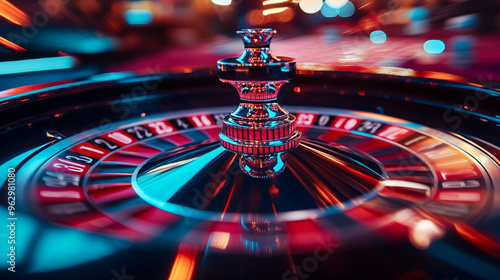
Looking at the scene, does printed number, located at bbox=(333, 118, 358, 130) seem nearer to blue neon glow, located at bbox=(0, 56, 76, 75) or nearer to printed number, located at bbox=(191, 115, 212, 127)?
printed number, located at bbox=(191, 115, 212, 127)

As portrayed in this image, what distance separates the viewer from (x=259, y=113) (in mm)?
1153

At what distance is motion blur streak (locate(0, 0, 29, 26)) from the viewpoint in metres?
2.81

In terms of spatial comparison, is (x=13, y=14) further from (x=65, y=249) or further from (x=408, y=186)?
(x=408, y=186)

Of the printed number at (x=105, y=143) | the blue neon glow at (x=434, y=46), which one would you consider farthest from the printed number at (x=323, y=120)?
the blue neon glow at (x=434, y=46)

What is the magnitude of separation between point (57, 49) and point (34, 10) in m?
0.32

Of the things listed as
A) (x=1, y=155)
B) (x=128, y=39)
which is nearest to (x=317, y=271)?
(x=1, y=155)

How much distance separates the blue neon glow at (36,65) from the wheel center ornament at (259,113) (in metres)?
1.78

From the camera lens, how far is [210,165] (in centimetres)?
118

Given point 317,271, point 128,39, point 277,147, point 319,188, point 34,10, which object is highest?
point 128,39

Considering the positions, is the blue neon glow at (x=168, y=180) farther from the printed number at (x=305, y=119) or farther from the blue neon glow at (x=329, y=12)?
the blue neon glow at (x=329, y=12)

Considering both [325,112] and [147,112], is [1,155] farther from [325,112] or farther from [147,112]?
[325,112]

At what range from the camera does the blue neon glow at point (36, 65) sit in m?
2.41

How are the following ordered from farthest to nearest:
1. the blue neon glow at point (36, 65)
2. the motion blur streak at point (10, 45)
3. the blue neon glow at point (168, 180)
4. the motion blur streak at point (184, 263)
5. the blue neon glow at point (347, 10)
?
the blue neon glow at point (347, 10), the motion blur streak at point (10, 45), the blue neon glow at point (36, 65), the blue neon glow at point (168, 180), the motion blur streak at point (184, 263)

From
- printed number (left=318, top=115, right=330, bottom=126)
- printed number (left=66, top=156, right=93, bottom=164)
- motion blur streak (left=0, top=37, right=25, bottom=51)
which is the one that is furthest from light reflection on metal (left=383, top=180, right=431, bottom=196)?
motion blur streak (left=0, top=37, right=25, bottom=51)
